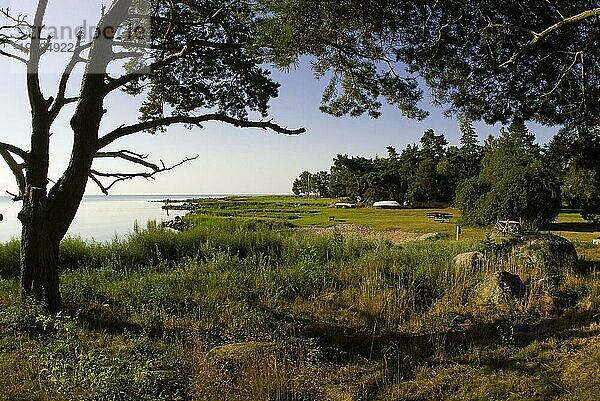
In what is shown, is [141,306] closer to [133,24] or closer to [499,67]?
[133,24]

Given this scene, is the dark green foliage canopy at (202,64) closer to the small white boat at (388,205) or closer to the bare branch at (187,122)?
the bare branch at (187,122)

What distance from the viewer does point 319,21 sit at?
14.4 feet

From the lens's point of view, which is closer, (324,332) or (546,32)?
(546,32)

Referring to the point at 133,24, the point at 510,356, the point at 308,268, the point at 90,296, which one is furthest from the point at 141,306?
the point at 510,356

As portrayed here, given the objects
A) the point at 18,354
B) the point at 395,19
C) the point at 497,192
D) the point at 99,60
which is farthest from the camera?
the point at 497,192

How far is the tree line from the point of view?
24.5 ft

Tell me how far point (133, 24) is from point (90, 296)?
145 inches

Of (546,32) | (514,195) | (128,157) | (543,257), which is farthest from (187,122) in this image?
(514,195)

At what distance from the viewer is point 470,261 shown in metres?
7.45

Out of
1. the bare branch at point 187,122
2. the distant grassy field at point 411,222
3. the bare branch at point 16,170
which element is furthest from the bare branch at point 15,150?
the distant grassy field at point 411,222

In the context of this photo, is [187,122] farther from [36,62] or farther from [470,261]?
[470,261]

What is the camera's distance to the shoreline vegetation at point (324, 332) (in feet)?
11.5

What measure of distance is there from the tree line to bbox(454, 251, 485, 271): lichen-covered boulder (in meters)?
1.86

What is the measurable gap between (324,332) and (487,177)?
24659 mm
